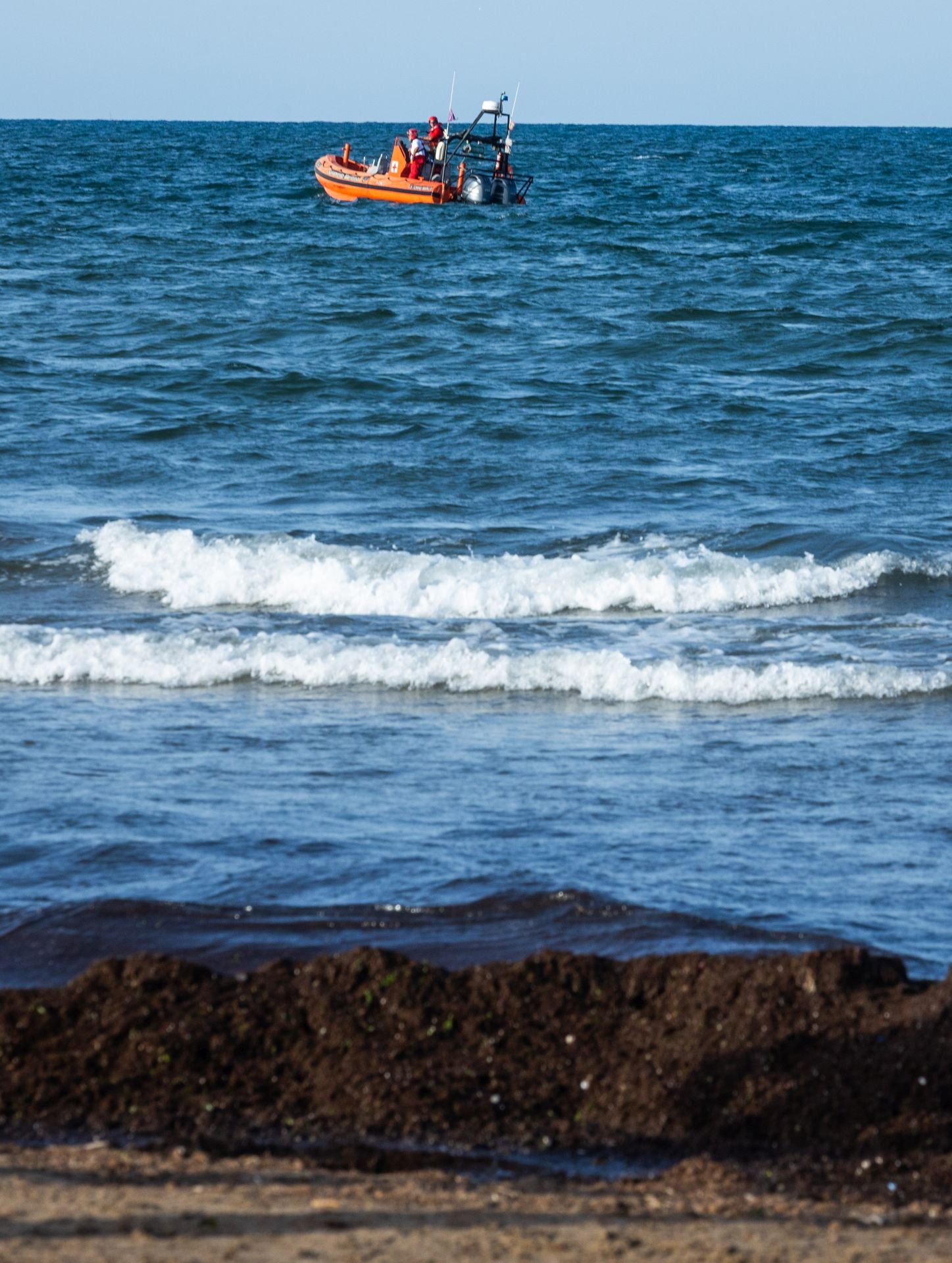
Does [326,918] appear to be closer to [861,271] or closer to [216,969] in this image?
[216,969]

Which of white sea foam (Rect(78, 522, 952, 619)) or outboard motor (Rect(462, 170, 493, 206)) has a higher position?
outboard motor (Rect(462, 170, 493, 206))

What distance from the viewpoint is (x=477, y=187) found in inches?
1511

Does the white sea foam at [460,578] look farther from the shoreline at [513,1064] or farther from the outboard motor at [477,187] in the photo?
the outboard motor at [477,187]

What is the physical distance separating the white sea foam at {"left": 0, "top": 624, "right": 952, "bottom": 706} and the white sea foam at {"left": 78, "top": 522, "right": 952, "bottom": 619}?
130 centimetres

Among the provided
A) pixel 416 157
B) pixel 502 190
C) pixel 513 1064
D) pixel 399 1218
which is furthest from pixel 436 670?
pixel 416 157

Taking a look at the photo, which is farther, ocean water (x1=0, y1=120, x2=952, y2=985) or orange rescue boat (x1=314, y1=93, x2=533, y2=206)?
orange rescue boat (x1=314, y1=93, x2=533, y2=206)

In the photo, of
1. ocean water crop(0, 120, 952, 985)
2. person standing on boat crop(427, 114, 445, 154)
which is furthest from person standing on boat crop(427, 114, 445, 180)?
ocean water crop(0, 120, 952, 985)

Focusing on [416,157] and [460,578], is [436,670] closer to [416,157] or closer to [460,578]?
[460,578]

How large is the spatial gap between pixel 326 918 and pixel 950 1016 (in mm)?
1809

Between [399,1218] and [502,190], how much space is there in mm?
37760

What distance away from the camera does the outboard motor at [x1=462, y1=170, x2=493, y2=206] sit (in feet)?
125

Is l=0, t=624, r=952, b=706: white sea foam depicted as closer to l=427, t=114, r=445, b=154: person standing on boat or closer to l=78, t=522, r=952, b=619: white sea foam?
l=78, t=522, r=952, b=619: white sea foam

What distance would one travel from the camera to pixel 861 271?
2453cm

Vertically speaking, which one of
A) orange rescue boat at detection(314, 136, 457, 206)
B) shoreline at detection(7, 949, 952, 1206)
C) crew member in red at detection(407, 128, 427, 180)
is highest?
crew member in red at detection(407, 128, 427, 180)
